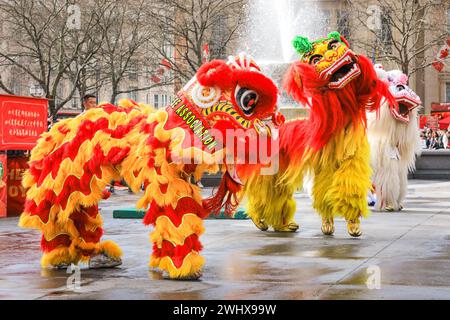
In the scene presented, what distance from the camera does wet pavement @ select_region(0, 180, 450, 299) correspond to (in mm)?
5879

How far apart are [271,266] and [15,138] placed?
6.71 m

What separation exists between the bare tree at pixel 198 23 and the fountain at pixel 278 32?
0.99 meters

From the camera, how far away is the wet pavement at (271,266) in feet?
19.3

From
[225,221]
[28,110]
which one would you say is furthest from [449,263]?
[28,110]

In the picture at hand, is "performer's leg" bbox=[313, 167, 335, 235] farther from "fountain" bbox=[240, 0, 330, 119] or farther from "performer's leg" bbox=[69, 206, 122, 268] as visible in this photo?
"fountain" bbox=[240, 0, 330, 119]

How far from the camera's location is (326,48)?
9.14 m

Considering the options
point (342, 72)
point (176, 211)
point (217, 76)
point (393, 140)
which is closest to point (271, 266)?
point (176, 211)

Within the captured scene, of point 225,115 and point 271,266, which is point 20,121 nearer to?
point 271,266

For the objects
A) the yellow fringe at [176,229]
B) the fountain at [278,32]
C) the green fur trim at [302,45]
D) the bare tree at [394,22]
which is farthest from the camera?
the bare tree at [394,22]

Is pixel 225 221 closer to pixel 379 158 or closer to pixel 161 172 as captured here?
pixel 379 158

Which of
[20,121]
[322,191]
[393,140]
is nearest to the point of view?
[322,191]

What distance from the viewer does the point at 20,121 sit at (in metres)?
12.8

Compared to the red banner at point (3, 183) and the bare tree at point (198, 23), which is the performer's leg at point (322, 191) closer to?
the red banner at point (3, 183)

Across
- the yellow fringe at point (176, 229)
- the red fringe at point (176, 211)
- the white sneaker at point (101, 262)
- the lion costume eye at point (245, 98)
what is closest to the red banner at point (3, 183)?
the white sneaker at point (101, 262)
